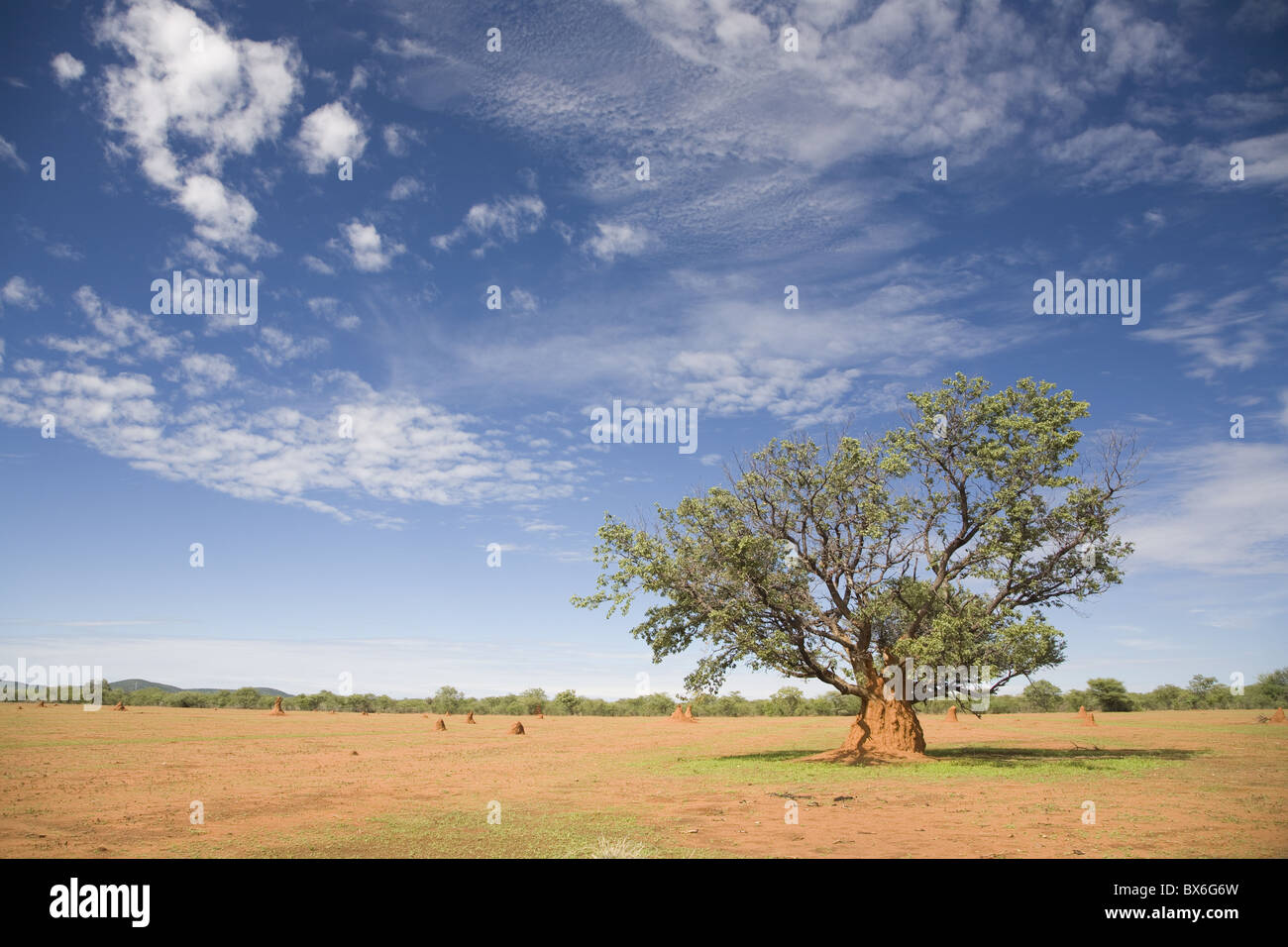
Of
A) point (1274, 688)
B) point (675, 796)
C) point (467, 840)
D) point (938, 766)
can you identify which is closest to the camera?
point (467, 840)

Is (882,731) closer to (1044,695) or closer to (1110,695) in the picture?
(1110,695)

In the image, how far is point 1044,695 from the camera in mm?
99812

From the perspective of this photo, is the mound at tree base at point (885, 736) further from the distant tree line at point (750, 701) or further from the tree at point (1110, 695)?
the tree at point (1110, 695)

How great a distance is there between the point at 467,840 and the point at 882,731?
1902 centimetres

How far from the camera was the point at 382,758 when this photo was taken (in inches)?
1257

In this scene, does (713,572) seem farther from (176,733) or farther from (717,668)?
(176,733)

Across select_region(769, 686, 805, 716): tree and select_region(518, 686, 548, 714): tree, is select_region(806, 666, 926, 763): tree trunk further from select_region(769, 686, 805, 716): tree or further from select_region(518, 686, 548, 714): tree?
select_region(518, 686, 548, 714): tree

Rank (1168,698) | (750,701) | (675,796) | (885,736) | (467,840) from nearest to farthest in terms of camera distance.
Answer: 1. (467,840)
2. (675,796)
3. (885,736)
4. (1168,698)
5. (750,701)

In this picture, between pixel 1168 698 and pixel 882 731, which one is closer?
pixel 882 731

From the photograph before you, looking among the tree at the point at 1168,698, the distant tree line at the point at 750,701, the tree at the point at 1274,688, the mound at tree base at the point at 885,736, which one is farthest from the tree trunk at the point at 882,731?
the tree at the point at 1168,698

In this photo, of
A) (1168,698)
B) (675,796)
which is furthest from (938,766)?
(1168,698)
